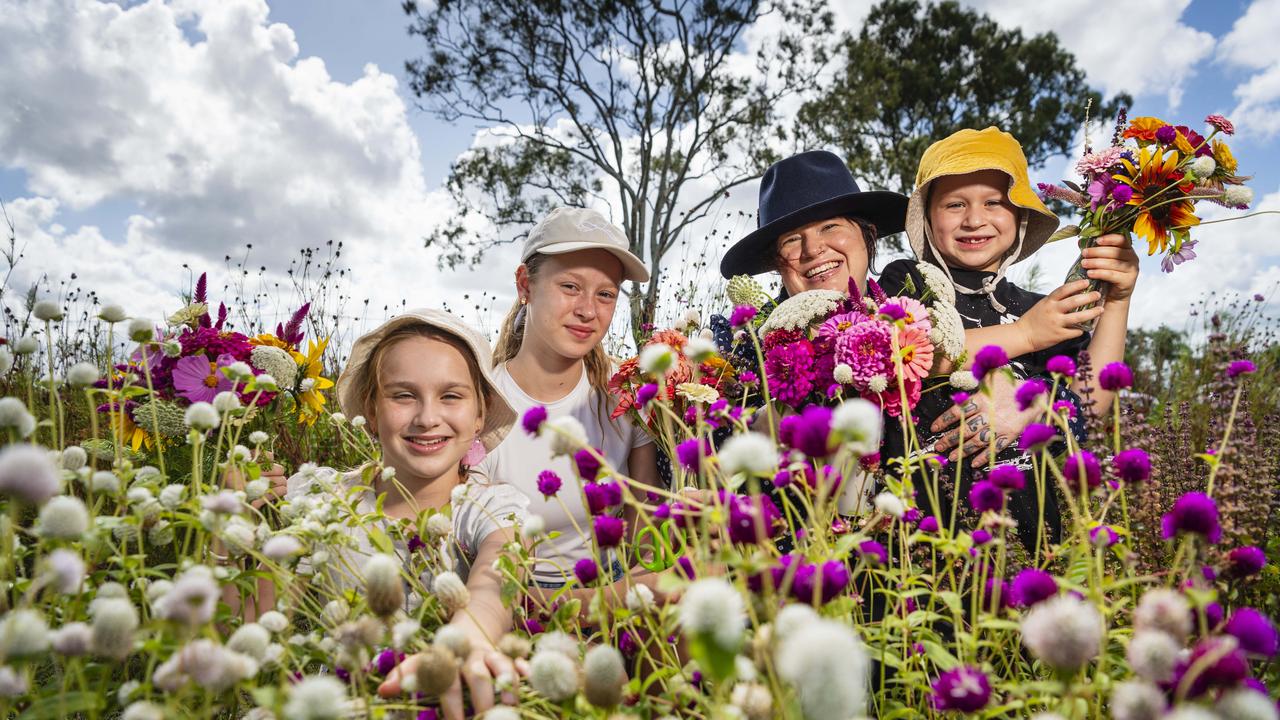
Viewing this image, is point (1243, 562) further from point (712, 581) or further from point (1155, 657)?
point (712, 581)

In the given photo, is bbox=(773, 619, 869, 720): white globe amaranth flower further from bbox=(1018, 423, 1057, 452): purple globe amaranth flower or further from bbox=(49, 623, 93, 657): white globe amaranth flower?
bbox=(49, 623, 93, 657): white globe amaranth flower

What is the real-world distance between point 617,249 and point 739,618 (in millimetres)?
2148

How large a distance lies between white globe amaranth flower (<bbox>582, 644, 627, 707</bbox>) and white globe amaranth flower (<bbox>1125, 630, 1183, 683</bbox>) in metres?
0.54

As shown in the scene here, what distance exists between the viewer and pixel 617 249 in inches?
103

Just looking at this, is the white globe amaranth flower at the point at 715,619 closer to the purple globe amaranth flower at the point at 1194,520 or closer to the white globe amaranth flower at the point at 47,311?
the purple globe amaranth flower at the point at 1194,520

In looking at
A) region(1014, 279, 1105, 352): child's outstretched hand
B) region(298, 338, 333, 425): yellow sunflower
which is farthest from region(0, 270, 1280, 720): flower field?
region(1014, 279, 1105, 352): child's outstretched hand

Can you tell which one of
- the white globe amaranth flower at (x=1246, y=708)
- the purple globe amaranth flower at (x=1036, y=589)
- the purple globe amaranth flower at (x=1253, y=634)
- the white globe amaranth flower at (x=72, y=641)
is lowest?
the white globe amaranth flower at (x=1246, y=708)

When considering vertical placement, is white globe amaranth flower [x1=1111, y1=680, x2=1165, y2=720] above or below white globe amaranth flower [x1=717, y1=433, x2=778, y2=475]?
below

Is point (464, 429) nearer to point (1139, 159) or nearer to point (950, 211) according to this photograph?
point (950, 211)

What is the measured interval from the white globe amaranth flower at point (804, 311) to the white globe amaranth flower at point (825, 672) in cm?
125

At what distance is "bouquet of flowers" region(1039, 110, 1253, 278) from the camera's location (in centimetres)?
188

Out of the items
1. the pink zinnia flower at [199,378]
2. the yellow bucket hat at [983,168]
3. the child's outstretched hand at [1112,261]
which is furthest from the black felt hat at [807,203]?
the pink zinnia flower at [199,378]

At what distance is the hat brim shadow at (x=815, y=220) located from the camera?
258cm

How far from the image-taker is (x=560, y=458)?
2.56 metres
